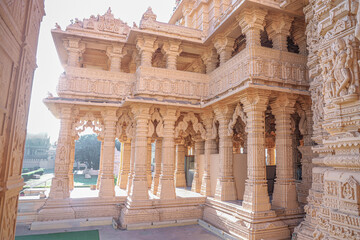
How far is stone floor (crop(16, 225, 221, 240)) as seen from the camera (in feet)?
29.2

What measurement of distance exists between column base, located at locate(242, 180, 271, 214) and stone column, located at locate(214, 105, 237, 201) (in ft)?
5.35

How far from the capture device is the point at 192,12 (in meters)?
15.5

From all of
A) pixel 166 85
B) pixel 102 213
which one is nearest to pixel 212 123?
pixel 166 85

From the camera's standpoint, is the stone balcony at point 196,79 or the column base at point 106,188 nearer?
the stone balcony at point 196,79

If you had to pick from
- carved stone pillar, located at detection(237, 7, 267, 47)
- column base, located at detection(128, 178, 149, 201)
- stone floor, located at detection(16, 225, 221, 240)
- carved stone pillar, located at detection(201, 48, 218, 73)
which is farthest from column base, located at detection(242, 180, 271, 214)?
carved stone pillar, located at detection(201, 48, 218, 73)

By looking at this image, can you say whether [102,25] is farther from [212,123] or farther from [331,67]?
[331,67]

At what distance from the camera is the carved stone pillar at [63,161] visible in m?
10.5

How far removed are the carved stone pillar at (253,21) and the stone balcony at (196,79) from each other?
1.59 ft

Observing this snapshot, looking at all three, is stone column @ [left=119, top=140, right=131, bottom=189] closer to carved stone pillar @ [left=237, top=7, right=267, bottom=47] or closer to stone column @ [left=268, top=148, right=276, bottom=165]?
carved stone pillar @ [left=237, top=7, right=267, bottom=47]

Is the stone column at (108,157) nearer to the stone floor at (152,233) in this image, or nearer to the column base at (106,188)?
the column base at (106,188)

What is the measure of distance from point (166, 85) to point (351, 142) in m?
8.42

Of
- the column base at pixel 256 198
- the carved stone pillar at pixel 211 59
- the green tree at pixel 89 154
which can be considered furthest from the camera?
the green tree at pixel 89 154

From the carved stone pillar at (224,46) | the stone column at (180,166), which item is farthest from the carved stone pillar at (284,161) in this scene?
the stone column at (180,166)

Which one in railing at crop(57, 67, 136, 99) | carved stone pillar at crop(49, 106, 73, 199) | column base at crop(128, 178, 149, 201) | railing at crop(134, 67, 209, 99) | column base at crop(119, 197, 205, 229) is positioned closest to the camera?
column base at crop(119, 197, 205, 229)
